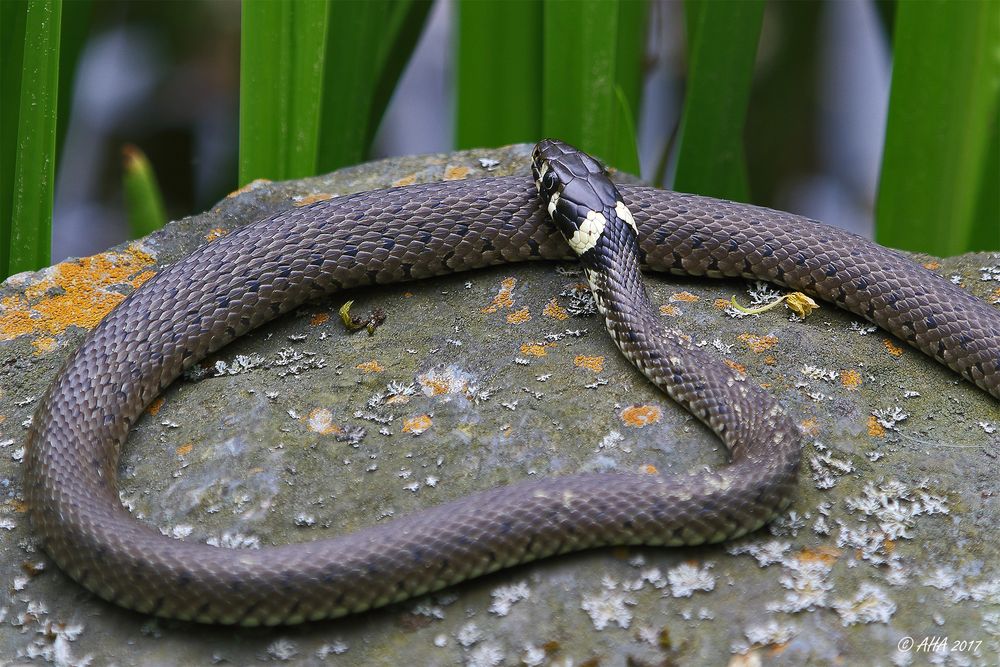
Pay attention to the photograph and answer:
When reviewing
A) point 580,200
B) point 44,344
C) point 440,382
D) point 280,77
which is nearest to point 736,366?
point 580,200

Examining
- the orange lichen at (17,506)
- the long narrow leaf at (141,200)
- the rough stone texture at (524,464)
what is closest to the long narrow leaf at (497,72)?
the rough stone texture at (524,464)

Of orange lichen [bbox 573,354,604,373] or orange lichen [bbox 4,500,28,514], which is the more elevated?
orange lichen [bbox 573,354,604,373]

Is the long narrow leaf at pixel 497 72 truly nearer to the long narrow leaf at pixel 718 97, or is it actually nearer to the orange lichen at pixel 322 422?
the long narrow leaf at pixel 718 97

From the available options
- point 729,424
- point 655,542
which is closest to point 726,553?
point 655,542

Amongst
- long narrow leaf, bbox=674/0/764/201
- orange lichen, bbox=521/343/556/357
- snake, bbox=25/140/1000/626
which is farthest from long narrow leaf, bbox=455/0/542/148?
orange lichen, bbox=521/343/556/357

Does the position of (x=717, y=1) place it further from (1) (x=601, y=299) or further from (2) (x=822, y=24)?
(2) (x=822, y=24)

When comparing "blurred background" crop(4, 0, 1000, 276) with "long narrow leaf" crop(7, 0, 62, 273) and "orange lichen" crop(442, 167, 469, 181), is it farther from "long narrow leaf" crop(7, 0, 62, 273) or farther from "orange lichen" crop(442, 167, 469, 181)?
"long narrow leaf" crop(7, 0, 62, 273)
